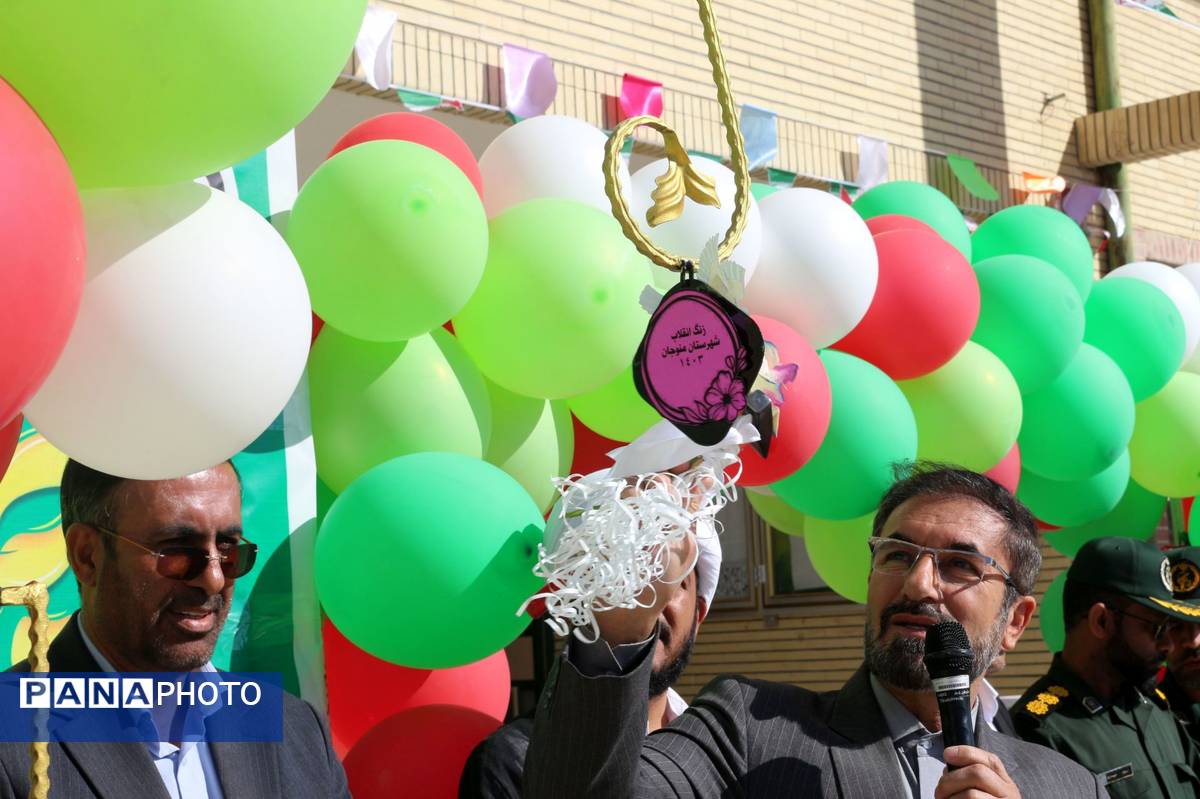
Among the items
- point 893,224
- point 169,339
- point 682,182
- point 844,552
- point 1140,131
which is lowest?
point 844,552

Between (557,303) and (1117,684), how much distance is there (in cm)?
213

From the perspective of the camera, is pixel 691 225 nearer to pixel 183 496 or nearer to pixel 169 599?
pixel 183 496

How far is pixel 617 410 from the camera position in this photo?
3445 millimetres

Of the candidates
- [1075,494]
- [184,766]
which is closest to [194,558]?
[184,766]

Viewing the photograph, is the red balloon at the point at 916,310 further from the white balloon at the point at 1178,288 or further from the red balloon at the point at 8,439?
the red balloon at the point at 8,439

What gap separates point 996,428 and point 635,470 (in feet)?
8.43

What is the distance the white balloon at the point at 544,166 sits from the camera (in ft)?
11.6

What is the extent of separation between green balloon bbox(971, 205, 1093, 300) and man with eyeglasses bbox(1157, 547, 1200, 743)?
3.48 feet

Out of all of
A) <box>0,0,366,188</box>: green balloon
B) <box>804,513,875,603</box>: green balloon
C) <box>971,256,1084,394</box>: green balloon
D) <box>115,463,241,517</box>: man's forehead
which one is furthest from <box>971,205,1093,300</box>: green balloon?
<box>0,0,366,188</box>: green balloon

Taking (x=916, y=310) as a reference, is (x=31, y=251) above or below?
below

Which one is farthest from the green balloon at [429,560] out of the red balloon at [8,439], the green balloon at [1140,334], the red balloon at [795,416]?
the green balloon at [1140,334]

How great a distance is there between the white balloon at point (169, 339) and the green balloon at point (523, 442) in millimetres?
1512

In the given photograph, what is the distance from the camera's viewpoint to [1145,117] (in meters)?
7.79

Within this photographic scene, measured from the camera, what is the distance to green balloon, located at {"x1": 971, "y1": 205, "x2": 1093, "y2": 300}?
4863mm
